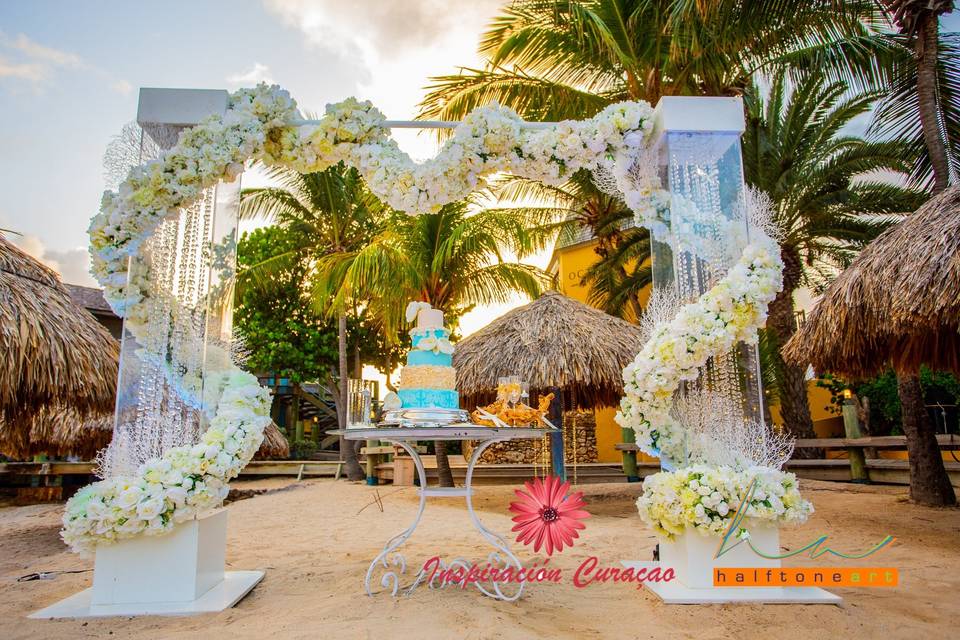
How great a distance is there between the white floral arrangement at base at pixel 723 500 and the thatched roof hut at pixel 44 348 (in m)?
5.33

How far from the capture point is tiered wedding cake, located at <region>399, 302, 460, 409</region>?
13.5ft

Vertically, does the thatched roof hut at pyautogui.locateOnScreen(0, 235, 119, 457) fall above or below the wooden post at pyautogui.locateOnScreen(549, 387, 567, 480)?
above

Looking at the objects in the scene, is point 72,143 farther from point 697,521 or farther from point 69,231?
point 697,521

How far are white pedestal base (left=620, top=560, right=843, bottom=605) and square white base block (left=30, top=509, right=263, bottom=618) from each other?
108 inches

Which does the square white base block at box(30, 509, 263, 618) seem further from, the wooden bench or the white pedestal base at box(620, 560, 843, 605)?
the wooden bench

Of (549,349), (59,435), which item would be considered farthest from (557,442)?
(59,435)

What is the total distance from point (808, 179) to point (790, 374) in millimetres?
3607

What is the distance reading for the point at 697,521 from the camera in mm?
3527

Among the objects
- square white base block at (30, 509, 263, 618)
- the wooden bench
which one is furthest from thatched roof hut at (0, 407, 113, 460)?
the wooden bench

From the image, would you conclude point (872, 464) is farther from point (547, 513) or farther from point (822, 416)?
point (547, 513)

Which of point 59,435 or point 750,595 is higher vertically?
point 59,435

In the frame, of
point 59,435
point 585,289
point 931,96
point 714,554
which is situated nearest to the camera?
point 714,554

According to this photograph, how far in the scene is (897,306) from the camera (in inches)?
193

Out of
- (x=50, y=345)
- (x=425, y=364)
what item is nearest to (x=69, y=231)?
(x=50, y=345)
